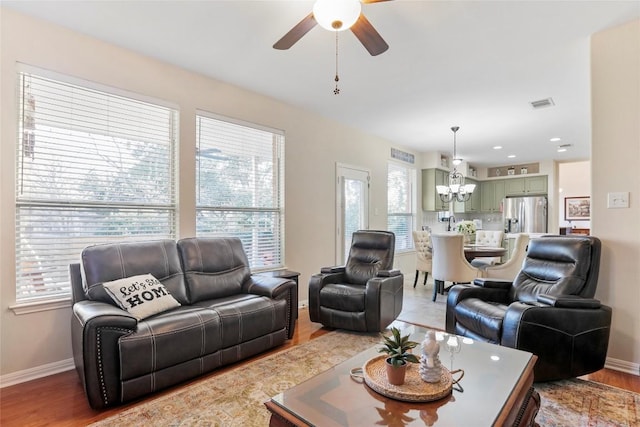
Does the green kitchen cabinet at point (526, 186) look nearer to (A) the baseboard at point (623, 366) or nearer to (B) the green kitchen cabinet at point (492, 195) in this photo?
(B) the green kitchen cabinet at point (492, 195)

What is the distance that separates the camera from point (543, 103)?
416 cm

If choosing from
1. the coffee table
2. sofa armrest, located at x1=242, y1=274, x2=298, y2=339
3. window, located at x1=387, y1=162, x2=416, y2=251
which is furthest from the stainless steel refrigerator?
the coffee table

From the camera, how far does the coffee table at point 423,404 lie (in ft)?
4.32

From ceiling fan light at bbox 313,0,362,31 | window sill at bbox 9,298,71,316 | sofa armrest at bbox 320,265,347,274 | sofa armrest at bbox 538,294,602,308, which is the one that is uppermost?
ceiling fan light at bbox 313,0,362,31

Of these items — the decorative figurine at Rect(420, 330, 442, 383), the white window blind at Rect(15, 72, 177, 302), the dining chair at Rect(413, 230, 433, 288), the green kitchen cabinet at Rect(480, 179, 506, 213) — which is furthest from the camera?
the green kitchen cabinet at Rect(480, 179, 506, 213)

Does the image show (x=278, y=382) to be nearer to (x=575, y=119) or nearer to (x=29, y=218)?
(x=29, y=218)

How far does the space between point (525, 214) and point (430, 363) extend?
8.00 m

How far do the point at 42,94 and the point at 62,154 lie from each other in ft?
1.55

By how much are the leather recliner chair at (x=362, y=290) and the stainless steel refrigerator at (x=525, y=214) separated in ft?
19.2

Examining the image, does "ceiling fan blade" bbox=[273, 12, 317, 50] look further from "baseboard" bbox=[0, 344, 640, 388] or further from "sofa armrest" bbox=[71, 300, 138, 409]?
"baseboard" bbox=[0, 344, 640, 388]

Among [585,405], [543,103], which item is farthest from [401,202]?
[585,405]

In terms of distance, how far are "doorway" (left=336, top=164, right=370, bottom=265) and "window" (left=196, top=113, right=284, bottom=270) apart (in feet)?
3.84

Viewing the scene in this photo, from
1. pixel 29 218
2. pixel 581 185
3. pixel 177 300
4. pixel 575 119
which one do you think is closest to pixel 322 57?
pixel 177 300

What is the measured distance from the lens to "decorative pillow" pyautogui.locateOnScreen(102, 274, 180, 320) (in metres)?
2.37
